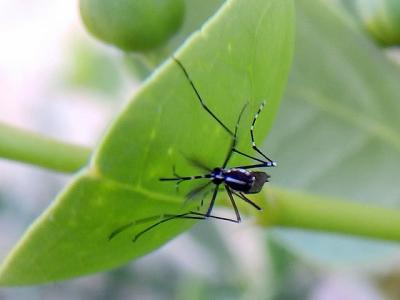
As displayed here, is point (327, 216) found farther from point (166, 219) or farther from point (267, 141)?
point (267, 141)

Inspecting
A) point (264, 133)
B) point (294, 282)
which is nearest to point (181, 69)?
point (264, 133)

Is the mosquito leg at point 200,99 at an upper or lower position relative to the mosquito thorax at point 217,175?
lower

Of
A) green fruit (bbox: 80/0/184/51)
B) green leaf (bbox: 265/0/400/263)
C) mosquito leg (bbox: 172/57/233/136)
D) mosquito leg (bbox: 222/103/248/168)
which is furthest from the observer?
green leaf (bbox: 265/0/400/263)

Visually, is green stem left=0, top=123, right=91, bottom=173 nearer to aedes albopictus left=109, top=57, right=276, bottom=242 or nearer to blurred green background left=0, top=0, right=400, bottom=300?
aedes albopictus left=109, top=57, right=276, bottom=242

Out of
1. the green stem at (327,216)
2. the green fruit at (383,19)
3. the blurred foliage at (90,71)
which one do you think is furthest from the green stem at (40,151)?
the blurred foliage at (90,71)

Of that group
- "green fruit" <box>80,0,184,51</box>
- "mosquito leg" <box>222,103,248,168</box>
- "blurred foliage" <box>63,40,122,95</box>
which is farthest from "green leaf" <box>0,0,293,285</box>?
"blurred foliage" <box>63,40,122,95</box>

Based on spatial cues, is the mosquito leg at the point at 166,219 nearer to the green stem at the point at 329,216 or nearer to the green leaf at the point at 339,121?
the green stem at the point at 329,216
